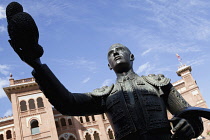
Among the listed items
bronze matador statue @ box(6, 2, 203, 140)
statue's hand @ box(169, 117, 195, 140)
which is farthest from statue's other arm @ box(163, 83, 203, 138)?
statue's hand @ box(169, 117, 195, 140)

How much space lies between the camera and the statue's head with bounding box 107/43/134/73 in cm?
281

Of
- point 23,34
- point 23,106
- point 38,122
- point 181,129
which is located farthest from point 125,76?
point 23,106

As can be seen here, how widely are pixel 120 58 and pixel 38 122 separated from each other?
84.9 ft

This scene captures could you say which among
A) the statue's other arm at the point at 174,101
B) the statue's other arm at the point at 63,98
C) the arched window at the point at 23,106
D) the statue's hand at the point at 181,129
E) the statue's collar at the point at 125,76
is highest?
the arched window at the point at 23,106

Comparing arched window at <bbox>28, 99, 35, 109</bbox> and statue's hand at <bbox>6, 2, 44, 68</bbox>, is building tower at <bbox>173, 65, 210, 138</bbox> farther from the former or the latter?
statue's hand at <bbox>6, 2, 44, 68</bbox>

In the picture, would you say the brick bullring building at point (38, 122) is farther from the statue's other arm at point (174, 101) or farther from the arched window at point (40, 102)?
the statue's other arm at point (174, 101)

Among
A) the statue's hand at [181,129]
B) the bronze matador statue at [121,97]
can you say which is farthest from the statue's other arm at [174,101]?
the statue's hand at [181,129]

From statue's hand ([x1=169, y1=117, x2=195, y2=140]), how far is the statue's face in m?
0.96

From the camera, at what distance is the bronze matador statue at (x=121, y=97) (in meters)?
1.92

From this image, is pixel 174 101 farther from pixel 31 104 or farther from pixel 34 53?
pixel 31 104

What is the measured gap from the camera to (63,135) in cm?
2755

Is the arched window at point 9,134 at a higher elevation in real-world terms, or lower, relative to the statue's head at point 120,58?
higher

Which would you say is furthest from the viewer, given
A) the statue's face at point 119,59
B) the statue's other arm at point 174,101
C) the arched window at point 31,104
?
the arched window at point 31,104

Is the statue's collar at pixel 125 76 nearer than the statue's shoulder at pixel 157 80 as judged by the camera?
No
